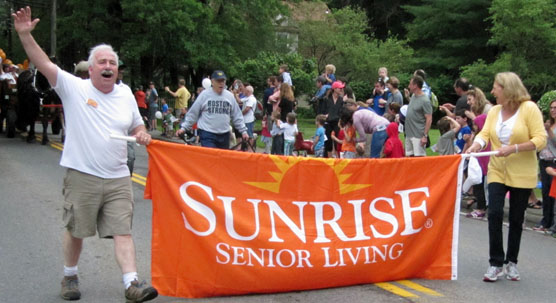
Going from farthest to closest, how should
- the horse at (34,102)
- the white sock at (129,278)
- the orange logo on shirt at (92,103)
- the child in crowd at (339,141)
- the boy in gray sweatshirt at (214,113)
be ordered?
the horse at (34,102) → the child in crowd at (339,141) → the boy in gray sweatshirt at (214,113) → the orange logo on shirt at (92,103) → the white sock at (129,278)

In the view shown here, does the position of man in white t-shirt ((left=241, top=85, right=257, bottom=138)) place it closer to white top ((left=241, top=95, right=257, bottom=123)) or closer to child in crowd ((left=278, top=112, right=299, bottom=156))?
white top ((left=241, top=95, right=257, bottom=123))

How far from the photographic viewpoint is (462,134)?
11422 millimetres

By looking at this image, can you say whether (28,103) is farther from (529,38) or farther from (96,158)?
(529,38)

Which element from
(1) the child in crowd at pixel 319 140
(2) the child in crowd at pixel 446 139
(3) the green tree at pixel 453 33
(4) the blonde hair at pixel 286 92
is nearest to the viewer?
(2) the child in crowd at pixel 446 139

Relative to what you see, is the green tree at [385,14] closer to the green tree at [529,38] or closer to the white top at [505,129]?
the green tree at [529,38]

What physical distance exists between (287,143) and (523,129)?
9559mm

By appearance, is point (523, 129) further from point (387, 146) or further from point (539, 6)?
point (539, 6)

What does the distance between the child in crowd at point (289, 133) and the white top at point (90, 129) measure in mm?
10331

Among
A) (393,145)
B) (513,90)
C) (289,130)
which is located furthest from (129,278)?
(289,130)

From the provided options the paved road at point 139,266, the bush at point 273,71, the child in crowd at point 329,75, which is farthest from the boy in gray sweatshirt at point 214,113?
the bush at point 273,71

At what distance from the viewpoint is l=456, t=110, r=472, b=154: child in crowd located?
11.2 m

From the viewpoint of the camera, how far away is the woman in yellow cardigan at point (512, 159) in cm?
648

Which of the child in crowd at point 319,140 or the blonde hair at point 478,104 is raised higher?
the blonde hair at point 478,104

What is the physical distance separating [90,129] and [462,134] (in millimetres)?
7537
